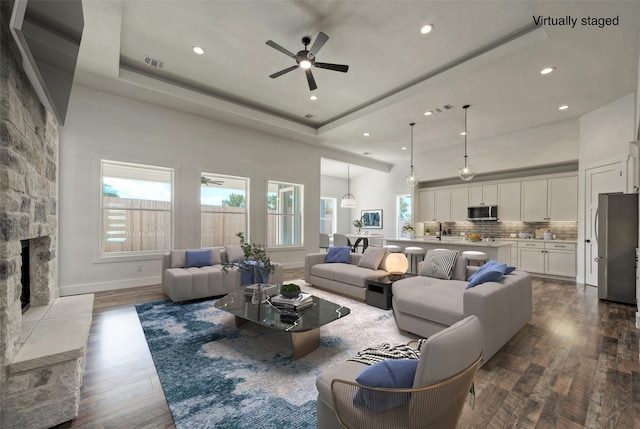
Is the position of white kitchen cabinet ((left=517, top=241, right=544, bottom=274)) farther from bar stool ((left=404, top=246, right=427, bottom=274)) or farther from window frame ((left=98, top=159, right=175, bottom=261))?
window frame ((left=98, top=159, right=175, bottom=261))

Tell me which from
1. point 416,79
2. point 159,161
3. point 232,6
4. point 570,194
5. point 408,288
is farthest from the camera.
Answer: point 570,194

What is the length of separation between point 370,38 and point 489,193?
591cm

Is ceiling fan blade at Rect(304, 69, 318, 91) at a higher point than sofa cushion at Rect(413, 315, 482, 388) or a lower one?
higher

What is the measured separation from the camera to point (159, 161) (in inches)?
209

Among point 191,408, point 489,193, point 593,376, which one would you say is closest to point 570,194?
point 489,193

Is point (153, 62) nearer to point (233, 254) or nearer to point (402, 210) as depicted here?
point (233, 254)

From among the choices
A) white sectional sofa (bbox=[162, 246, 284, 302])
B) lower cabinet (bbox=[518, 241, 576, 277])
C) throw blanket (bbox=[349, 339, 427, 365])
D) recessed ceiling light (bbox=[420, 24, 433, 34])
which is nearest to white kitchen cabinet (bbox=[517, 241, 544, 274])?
lower cabinet (bbox=[518, 241, 576, 277])

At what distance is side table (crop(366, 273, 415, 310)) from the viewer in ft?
12.7

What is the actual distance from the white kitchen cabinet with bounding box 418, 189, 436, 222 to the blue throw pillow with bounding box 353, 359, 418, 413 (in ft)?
26.8

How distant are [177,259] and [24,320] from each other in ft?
7.79

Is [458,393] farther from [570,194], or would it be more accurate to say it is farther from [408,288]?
[570,194]

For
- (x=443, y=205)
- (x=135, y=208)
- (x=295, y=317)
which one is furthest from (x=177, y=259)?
(x=443, y=205)

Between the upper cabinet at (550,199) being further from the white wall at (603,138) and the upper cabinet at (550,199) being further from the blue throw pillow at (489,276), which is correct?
the blue throw pillow at (489,276)

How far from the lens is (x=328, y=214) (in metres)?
11.8
